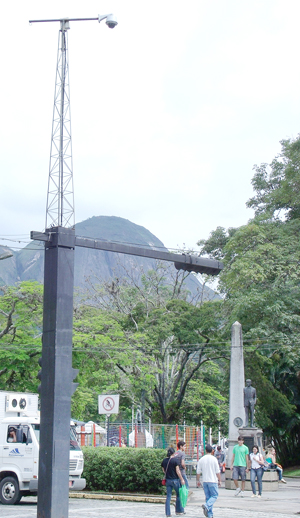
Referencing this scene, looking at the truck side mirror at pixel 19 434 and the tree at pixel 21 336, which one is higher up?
the tree at pixel 21 336

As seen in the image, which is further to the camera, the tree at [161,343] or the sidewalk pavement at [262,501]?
the tree at [161,343]

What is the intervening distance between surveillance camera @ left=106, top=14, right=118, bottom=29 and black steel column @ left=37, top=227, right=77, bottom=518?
12.9 ft

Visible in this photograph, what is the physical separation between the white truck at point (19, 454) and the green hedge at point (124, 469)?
4.57 ft

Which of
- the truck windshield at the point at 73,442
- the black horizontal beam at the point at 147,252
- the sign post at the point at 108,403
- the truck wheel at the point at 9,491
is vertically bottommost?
the truck wheel at the point at 9,491

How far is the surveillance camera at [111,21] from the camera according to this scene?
11.8 metres

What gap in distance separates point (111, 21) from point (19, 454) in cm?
1161

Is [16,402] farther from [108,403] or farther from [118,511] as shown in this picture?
[118,511]

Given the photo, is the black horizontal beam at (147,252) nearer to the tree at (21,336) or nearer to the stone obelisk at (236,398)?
the stone obelisk at (236,398)

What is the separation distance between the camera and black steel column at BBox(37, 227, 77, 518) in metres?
10.2

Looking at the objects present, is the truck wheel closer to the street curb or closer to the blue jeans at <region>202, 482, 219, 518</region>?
the street curb

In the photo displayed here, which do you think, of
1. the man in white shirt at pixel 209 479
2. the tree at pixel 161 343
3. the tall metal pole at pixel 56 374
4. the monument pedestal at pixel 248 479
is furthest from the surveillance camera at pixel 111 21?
the tree at pixel 161 343

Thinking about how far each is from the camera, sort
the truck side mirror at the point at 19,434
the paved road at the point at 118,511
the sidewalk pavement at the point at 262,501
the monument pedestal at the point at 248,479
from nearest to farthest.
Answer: the paved road at the point at 118,511, the sidewalk pavement at the point at 262,501, the truck side mirror at the point at 19,434, the monument pedestal at the point at 248,479

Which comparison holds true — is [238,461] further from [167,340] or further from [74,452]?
[167,340]

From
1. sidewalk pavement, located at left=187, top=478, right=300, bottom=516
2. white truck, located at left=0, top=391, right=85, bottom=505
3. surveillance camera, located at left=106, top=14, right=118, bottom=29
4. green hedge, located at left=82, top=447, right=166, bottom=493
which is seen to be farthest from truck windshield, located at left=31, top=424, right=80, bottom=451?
surveillance camera, located at left=106, top=14, right=118, bottom=29
